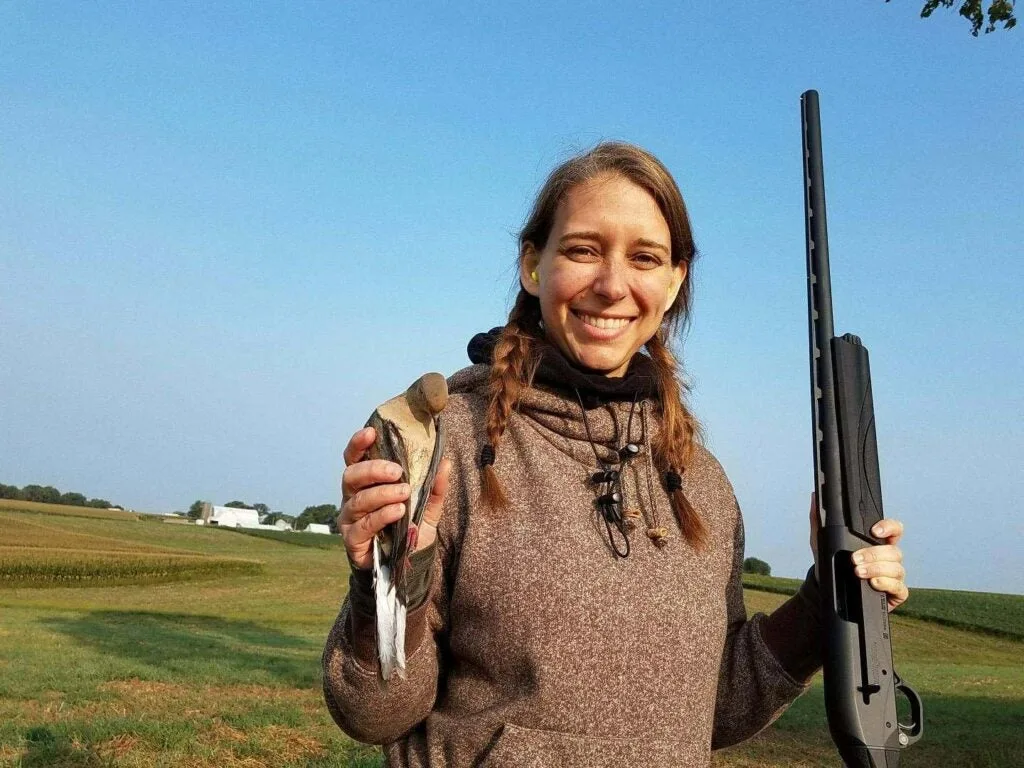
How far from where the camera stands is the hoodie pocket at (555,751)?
208 centimetres

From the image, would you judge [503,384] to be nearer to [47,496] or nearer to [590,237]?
[590,237]

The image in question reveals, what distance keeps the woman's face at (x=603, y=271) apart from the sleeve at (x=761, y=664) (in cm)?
78

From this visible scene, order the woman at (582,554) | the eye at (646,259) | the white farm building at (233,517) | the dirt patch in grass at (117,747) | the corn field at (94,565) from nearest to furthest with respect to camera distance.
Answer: the woman at (582,554) → the eye at (646,259) → the dirt patch in grass at (117,747) → the corn field at (94,565) → the white farm building at (233,517)

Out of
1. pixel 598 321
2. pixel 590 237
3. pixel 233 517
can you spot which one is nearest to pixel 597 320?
pixel 598 321

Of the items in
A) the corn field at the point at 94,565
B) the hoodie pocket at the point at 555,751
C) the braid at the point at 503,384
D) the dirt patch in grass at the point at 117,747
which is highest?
the braid at the point at 503,384

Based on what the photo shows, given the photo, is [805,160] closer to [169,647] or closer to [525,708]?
[525,708]

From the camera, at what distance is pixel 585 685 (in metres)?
2.15

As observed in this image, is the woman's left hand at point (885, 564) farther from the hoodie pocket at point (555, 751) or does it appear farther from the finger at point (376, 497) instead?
the finger at point (376, 497)

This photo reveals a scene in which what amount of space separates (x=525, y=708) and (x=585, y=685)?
Answer: 0.53 feet

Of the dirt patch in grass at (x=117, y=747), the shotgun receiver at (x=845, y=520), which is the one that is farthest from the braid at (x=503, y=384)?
the dirt patch in grass at (x=117, y=747)

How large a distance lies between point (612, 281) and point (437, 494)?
3.04 feet

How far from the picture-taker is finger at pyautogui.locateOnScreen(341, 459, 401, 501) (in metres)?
1.66

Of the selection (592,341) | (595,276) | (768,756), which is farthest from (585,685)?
(768,756)

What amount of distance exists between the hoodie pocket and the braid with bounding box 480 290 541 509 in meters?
0.58
